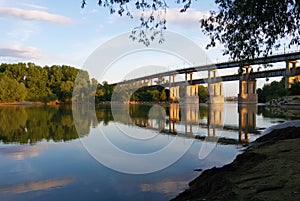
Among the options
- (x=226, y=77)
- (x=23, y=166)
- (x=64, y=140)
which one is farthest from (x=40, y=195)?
(x=226, y=77)

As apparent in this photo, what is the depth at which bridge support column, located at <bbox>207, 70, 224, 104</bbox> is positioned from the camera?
11625 centimetres

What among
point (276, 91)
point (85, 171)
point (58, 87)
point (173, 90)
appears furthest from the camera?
point (58, 87)

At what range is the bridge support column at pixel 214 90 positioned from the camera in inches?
4577

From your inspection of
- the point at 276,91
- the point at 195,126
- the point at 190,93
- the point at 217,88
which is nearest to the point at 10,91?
the point at 190,93

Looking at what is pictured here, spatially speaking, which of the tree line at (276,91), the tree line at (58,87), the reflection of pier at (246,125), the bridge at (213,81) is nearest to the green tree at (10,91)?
the tree line at (58,87)

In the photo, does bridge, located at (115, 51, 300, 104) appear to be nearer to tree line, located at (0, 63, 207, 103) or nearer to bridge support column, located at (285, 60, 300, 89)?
bridge support column, located at (285, 60, 300, 89)

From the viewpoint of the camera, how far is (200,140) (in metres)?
22.5

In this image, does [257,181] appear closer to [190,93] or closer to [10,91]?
[10,91]

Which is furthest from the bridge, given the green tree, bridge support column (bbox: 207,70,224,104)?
the green tree

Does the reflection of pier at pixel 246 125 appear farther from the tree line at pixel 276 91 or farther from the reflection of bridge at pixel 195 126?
the tree line at pixel 276 91

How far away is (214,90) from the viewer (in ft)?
395

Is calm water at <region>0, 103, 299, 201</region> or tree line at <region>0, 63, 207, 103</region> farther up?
tree line at <region>0, 63, 207, 103</region>

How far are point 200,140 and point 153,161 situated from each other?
8124 millimetres

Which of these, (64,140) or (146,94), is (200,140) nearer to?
(64,140)
